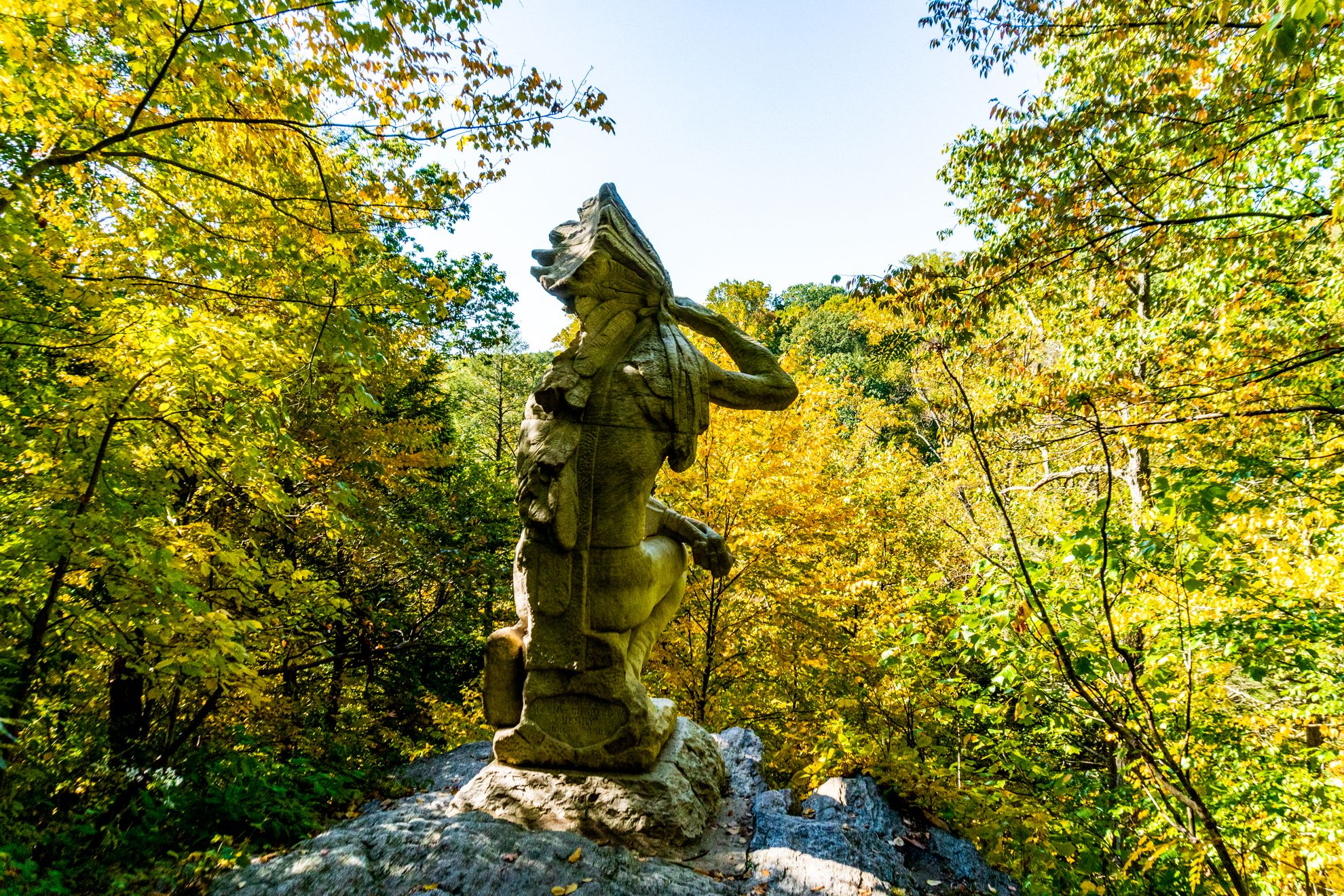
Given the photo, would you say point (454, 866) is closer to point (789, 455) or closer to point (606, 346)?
point (606, 346)

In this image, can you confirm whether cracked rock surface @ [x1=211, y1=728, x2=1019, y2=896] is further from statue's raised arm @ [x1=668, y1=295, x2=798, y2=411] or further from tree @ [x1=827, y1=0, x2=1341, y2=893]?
statue's raised arm @ [x1=668, y1=295, x2=798, y2=411]

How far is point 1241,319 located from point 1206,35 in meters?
3.01

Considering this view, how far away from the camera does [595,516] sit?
3.37 metres

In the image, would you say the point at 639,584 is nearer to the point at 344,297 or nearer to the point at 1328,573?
the point at 344,297

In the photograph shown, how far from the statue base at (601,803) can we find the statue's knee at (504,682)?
24 cm

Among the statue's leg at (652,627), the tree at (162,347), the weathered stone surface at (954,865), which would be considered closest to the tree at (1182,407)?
the weathered stone surface at (954,865)

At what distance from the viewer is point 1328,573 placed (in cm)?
465

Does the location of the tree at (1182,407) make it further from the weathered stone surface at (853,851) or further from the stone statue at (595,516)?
the stone statue at (595,516)

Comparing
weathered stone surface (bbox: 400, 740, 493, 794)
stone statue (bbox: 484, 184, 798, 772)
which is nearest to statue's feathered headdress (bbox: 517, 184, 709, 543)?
stone statue (bbox: 484, 184, 798, 772)

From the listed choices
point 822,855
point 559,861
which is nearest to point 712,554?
point 822,855

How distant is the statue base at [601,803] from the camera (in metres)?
3.03

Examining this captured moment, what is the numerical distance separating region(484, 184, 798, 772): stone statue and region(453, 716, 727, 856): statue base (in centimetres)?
10

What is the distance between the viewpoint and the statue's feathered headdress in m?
3.28

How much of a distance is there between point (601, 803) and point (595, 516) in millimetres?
1357
